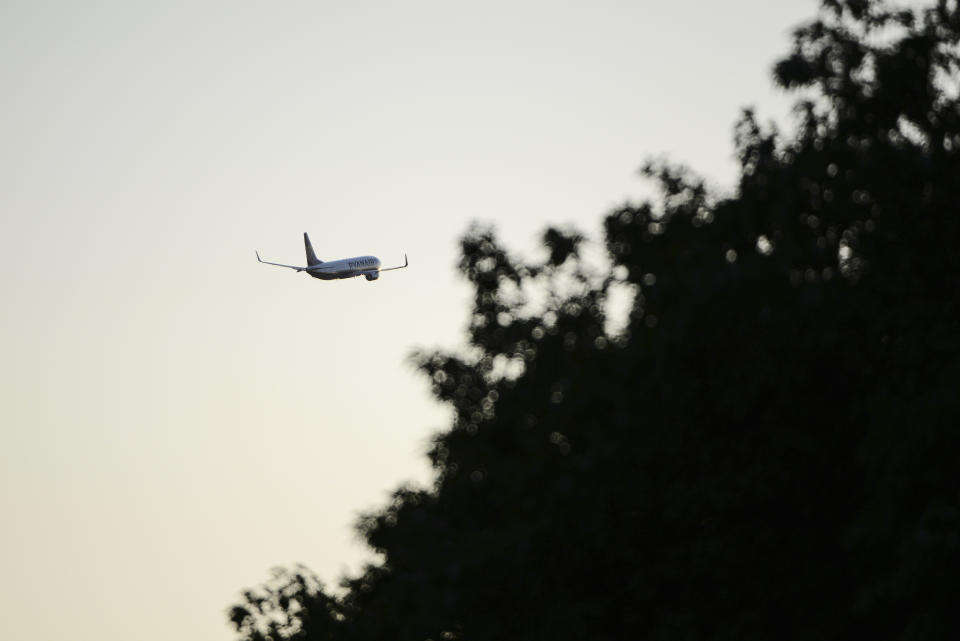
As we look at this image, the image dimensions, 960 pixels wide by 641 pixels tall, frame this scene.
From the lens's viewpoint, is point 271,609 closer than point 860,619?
No

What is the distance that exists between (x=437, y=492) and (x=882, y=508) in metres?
10.9

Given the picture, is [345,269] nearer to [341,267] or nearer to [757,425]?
[341,267]

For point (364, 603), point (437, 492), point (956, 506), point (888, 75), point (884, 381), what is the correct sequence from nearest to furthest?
1. point (956, 506)
2. point (884, 381)
3. point (888, 75)
4. point (437, 492)
5. point (364, 603)

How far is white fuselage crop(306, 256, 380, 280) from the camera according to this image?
102 meters

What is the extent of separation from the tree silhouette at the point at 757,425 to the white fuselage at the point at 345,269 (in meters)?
75.6

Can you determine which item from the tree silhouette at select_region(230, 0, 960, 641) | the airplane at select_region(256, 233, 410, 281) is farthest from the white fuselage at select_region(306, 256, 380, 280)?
the tree silhouette at select_region(230, 0, 960, 641)

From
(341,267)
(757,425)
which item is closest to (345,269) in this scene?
(341,267)

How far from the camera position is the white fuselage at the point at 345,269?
102250mm

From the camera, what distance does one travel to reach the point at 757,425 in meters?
23.7

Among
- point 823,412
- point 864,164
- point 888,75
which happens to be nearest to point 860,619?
point 823,412

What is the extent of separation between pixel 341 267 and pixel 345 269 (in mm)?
291

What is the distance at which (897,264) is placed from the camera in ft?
80.2

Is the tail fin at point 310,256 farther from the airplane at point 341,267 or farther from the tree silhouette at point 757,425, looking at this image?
the tree silhouette at point 757,425

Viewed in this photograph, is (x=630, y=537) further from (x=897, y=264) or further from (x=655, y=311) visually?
(x=897, y=264)
